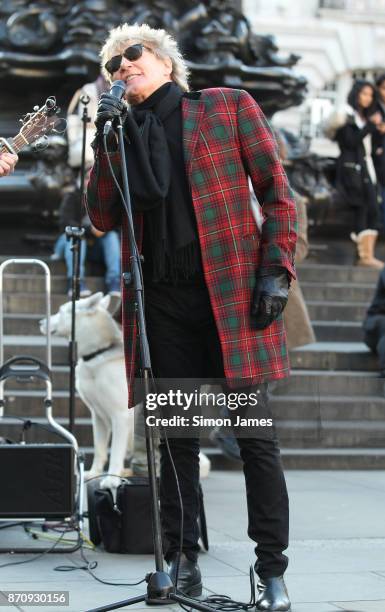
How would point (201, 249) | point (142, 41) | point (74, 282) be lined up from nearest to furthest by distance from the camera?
point (201, 249) → point (142, 41) → point (74, 282)

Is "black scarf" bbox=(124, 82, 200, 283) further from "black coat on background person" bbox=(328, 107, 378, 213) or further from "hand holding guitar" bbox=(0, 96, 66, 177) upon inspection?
"black coat on background person" bbox=(328, 107, 378, 213)

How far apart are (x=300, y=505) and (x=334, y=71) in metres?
40.4

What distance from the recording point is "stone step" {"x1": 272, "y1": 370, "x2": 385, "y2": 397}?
10.2m

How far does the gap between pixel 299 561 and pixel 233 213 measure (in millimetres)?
1840

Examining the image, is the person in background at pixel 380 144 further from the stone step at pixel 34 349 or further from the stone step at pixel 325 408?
the stone step at pixel 34 349

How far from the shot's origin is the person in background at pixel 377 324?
1051 cm

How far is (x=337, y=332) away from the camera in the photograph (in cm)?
1191

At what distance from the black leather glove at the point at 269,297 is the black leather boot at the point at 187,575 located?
3.14 ft

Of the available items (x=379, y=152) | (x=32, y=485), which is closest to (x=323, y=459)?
(x=32, y=485)

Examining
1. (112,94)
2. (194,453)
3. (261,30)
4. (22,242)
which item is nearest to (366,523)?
(194,453)

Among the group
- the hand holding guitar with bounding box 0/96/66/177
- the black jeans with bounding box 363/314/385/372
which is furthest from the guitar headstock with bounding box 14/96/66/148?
the black jeans with bounding box 363/314/385/372

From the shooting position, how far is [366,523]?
701 centimetres

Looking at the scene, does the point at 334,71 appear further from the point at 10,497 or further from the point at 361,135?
the point at 10,497

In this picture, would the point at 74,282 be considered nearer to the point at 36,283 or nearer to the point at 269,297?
the point at 269,297
